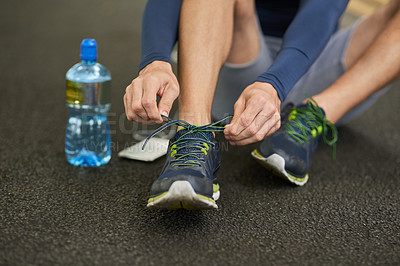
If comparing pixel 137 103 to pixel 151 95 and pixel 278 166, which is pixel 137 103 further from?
pixel 278 166

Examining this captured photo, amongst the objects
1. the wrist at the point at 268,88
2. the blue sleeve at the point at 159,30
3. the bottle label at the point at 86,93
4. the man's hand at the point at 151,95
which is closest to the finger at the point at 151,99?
the man's hand at the point at 151,95

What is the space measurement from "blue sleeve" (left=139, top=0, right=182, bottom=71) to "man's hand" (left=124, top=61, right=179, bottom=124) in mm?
66

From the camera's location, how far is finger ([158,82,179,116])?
80 centimetres

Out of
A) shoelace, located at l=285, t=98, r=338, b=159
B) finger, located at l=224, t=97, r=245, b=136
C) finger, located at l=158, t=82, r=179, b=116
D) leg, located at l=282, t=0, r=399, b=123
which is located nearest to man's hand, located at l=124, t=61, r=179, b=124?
finger, located at l=158, t=82, r=179, b=116

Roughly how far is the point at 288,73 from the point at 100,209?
494 mm

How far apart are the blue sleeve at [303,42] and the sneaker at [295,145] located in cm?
12

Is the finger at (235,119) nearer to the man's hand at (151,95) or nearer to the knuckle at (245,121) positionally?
the knuckle at (245,121)

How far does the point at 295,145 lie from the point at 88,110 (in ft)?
1.75

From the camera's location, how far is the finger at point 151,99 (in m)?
0.77

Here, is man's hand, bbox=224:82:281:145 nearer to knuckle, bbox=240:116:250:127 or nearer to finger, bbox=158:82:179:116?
knuckle, bbox=240:116:250:127

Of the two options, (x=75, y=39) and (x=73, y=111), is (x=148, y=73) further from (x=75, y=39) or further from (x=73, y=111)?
(x=75, y=39)

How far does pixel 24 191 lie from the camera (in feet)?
3.00

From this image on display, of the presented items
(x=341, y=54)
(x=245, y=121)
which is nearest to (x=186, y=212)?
(x=245, y=121)

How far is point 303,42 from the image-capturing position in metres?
0.98
